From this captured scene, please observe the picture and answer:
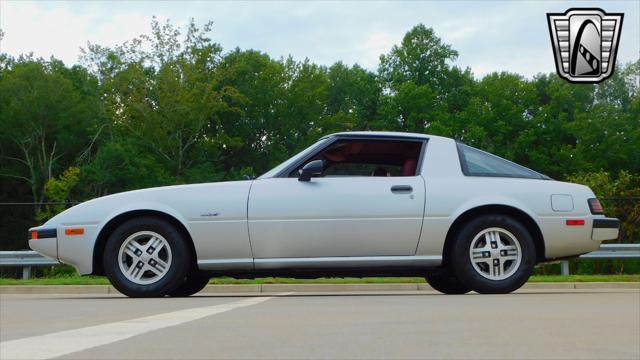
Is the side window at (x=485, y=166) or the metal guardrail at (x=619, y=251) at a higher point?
the side window at (x=485, y=166)

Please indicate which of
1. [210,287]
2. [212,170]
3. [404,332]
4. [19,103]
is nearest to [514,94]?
[212,170]

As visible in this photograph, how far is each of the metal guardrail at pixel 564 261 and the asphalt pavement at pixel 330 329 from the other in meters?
9.12

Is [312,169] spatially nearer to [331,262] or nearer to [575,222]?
[331,262]

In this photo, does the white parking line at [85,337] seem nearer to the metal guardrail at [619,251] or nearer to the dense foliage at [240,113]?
the metal guardrail at [619,251]

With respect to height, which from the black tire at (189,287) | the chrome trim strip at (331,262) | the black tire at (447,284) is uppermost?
the chrome trim strip at (331,262)

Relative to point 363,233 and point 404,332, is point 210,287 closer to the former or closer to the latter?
point 363,233

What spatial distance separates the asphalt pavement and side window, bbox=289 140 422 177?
1.48 metres

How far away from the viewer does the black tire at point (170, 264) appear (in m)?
8.32

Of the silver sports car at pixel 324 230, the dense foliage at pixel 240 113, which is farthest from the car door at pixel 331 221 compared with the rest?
the dense foliage at pixel 240 113

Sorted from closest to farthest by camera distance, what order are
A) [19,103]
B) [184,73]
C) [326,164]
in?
[326,164], [184,73], [19,103]

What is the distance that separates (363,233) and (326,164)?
113cm

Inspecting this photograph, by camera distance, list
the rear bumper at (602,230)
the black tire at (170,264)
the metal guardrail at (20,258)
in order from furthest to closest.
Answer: the metal guardrail at (20,258) < the rear bumper at (602,230) < the black tire at (170,264)

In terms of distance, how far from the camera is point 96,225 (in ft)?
28.0

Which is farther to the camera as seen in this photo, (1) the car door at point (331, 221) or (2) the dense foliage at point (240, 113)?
(2) the dense foliage at point (240, 113)
